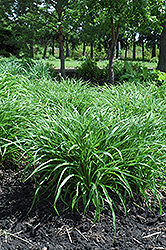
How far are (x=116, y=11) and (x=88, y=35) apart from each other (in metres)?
3.04

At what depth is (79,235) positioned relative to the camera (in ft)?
5.79

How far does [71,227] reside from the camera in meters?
1.83

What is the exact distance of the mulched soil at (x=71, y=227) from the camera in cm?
169

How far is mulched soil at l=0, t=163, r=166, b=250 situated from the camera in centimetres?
169

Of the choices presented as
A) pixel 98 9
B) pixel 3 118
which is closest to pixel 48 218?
pixel 3 118

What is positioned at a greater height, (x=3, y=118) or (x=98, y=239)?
(x=3, y=118)

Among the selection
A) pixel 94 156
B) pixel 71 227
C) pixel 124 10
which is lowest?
pixel 71 227

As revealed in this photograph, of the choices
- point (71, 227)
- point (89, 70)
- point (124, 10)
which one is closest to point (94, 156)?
point (71, 227)

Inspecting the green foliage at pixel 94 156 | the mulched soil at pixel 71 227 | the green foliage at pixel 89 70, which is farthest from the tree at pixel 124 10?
the mulched soil at pixel 71 227

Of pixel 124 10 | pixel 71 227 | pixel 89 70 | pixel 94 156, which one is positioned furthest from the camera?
pixel 89 70

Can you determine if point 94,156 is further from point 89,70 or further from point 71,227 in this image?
point 89,70

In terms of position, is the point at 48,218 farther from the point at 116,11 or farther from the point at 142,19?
the point at 142,19

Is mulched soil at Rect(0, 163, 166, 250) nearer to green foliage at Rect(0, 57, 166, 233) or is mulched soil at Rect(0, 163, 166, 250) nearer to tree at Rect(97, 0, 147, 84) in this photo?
green foliage at Rect(0, 57, 166, 233)

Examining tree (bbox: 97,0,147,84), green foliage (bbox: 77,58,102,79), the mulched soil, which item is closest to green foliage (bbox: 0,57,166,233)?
the mulched soil
